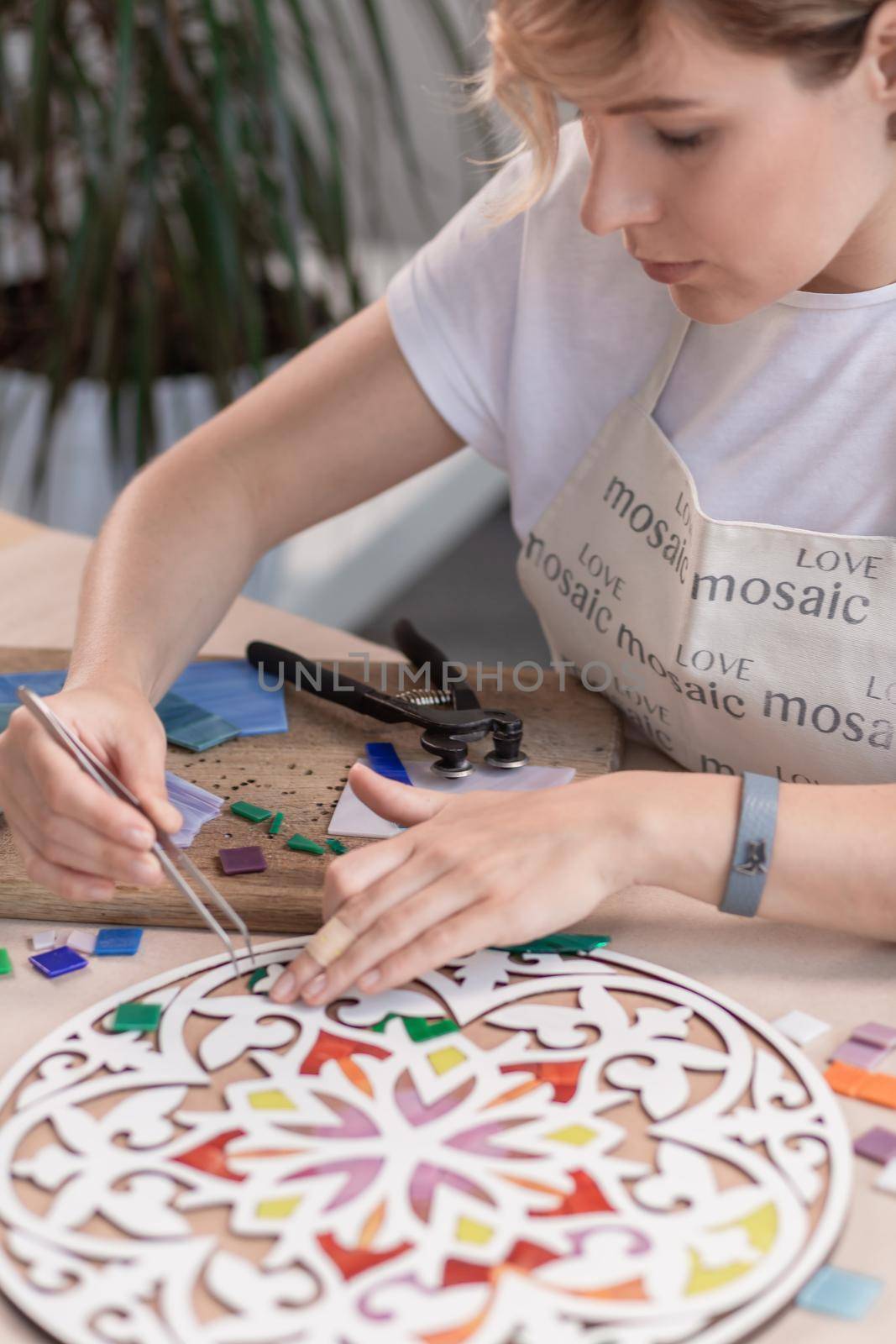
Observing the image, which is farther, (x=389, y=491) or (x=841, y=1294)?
(x=389, y=491)

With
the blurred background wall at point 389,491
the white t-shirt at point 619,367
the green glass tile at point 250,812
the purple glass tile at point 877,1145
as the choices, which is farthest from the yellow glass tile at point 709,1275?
the blurred background wall at point 389,491

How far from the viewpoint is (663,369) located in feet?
3.74

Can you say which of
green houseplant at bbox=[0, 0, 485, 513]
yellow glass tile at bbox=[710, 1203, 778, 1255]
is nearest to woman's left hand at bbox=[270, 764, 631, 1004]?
yellow glass tile at bbox=[710, 1203, 778, 1255]

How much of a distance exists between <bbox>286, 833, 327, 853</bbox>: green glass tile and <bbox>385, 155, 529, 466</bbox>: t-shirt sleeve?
19.3 inches

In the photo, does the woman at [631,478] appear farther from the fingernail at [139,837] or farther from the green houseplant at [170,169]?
the green houseplant at [170,169]

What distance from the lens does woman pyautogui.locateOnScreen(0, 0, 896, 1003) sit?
2.64 feet

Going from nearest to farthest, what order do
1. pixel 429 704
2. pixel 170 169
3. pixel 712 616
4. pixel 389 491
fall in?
pixel 712 616 → pixel 429 704 → pixel 170 169 → pixel 389 491

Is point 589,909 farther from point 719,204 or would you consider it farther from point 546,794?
point 719,204

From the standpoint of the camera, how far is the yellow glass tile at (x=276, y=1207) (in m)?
0.64

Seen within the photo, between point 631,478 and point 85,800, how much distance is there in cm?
54

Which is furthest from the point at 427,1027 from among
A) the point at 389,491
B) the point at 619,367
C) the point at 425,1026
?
the point at 389,491

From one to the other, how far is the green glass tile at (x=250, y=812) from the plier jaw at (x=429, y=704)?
148 mm

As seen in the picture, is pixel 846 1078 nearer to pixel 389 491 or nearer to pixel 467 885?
pixel 467 885

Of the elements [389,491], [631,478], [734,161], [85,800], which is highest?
[734,161]
